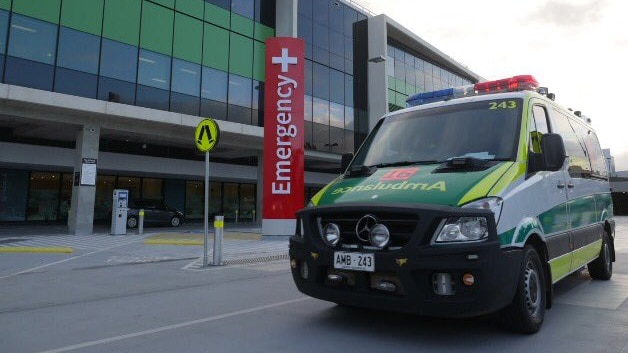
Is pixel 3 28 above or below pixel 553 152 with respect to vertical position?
above

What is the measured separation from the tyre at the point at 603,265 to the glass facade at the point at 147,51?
17385mm

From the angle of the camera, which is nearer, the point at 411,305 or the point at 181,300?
the point at 411,305

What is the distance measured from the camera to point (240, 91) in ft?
76.0

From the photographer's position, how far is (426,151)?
4.95m

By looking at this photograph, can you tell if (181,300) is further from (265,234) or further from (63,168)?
(63,168)

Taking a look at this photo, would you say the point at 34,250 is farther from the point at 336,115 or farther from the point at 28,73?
the point at 336,115

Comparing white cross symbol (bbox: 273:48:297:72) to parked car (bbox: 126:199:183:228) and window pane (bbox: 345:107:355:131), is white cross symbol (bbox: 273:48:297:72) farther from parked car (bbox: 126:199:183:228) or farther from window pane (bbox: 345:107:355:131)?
parked car (bbox: 126:199:183:228)

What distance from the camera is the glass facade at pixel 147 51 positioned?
55.1 feet

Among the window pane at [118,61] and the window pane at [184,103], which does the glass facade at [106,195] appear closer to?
the window pane at [184,103]

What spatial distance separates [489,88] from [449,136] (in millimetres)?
1665

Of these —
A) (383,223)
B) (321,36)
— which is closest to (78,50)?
(321,36)

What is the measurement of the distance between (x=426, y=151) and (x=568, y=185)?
74.3 inches

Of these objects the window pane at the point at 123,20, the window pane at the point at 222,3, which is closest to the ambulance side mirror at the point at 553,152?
Answer: the window pane at the point at 123,20

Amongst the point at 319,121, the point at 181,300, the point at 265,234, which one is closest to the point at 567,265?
the point at 181,300
